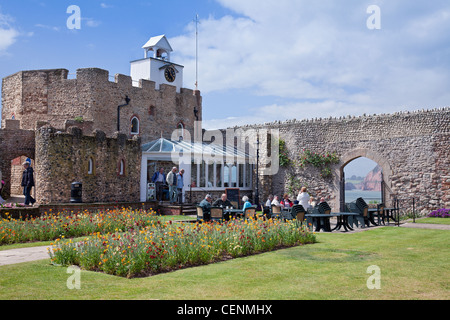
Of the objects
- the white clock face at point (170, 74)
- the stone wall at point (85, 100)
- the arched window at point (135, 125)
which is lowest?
the arched window at point (135, 125)

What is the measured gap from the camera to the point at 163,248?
797 centimetres

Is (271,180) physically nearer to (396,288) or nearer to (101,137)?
(101,137)

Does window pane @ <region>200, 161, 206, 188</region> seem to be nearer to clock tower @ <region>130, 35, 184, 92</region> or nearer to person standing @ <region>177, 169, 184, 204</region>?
person standing @ <region>177, 169, 184, 204</region>

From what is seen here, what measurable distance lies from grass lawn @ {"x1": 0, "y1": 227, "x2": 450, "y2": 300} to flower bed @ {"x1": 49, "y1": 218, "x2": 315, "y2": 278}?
32 cm

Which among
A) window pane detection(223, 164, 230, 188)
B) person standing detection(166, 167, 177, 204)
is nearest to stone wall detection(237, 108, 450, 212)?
window pane detection(223, 164, 230, 188)

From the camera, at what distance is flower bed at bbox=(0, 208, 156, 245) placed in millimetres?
11102

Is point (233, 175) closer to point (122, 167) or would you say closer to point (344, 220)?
point (122, 167)

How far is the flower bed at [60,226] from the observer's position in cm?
1110

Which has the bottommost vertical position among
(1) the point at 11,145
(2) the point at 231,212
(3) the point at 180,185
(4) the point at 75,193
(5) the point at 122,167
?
(2) the point at 231,212

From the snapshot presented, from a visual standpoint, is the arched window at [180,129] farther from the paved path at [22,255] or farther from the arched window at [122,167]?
the paved path at [22,255]

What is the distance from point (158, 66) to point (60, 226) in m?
24.8

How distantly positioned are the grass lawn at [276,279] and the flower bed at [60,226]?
3.64m

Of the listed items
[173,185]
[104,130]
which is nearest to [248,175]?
[173,185]

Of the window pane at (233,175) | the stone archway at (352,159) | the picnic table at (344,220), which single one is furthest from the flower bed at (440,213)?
the window pane at (233,175)
